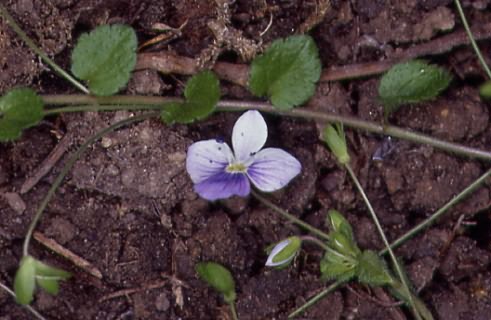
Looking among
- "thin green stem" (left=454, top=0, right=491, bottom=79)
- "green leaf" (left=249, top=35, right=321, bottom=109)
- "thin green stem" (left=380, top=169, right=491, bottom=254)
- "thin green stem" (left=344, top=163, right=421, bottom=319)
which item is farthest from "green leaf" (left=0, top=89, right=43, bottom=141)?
"thin green stem" (left=454, top=0, right=491, bottom=79)

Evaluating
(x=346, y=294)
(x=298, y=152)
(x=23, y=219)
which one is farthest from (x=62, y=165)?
(x=346, y=294)

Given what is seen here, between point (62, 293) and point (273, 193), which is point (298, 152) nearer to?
point (273, 193)

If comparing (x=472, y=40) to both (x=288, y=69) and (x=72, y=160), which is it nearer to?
(x=288, y=69)

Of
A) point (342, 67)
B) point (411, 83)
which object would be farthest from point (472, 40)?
point (342, 67)

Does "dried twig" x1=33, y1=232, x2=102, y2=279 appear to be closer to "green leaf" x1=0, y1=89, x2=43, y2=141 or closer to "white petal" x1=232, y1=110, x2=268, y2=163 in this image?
"green leaf" x1=0, y1=89, x2=43, y2=141

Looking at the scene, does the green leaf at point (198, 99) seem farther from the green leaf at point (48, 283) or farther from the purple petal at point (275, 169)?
the green leaf at point (48, 283)

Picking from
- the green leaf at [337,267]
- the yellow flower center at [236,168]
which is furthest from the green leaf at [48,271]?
the green leaf at [337,267]

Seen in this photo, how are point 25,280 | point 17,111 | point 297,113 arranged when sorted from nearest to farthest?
1. point 25,280
2. point 17,111
3. point 297,113
